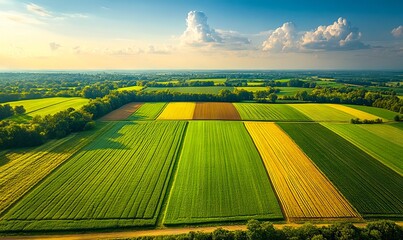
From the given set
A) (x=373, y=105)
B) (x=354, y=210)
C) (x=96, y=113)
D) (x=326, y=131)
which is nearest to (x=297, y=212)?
(x=354, y=210)

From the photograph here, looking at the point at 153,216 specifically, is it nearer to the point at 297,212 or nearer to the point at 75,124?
the point at 297,212

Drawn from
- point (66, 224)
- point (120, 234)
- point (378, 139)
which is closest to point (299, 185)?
point (120, 234)

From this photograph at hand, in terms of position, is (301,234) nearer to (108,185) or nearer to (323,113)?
(108,185)

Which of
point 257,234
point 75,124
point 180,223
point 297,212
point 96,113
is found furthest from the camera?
point 96,113

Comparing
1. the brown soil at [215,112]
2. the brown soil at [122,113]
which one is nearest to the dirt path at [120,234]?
the brown soil at [215,112]

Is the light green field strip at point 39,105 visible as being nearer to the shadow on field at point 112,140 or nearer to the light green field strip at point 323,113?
the shadow on field at point 112,140

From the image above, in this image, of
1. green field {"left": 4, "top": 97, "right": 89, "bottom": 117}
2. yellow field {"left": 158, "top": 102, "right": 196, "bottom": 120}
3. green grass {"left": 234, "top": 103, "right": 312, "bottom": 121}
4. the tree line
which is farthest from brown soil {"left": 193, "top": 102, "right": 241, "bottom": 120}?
the tree line
